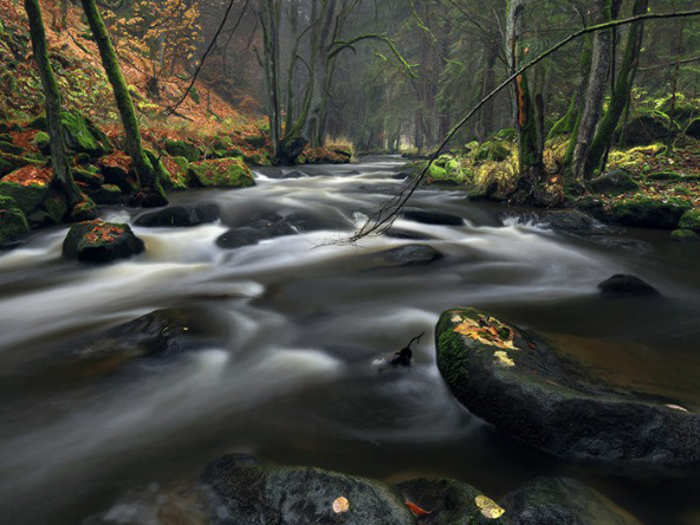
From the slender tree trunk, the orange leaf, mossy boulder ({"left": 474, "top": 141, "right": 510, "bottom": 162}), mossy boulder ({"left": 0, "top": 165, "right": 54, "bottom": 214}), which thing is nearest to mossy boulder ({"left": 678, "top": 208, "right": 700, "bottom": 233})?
the slender tree trunk

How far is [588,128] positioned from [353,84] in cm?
2483

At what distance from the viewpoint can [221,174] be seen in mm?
12266

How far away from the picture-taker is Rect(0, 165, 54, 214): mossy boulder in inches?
282

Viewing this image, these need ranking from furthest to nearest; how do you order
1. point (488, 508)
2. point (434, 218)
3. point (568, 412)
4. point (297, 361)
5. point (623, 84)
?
point (623, 84)
point (434, 218)
point (297, 361)
point (568, 412)
point (488, 508)

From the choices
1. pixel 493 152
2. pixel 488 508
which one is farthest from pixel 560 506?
pixel 493 152

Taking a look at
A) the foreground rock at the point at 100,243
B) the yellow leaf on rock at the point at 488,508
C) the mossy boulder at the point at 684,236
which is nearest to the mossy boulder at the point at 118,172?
the foreground rock at the point at 100,243

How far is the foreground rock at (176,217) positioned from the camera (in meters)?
8.17

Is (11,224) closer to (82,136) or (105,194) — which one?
(105,194)

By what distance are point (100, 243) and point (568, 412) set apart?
640 centimetres

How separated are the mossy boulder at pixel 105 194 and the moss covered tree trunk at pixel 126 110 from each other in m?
0.54

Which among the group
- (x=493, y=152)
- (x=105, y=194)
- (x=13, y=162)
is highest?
(x=13, y=162)

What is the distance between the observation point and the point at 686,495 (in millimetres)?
2084

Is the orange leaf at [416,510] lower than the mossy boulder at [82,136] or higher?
lower

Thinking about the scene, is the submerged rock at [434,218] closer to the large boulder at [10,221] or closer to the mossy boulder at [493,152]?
the mossy boulder at [493,152]
